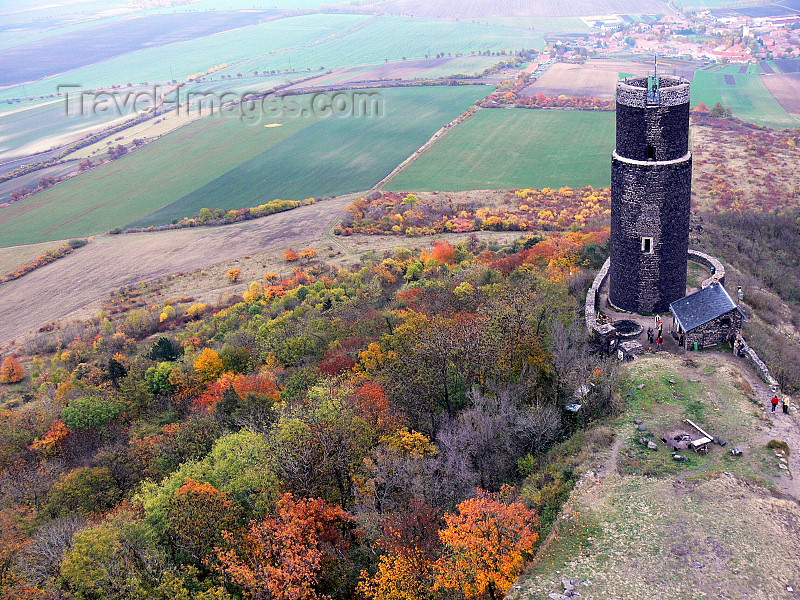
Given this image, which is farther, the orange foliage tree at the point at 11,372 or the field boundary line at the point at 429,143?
the field boundary line at the point at 429,143

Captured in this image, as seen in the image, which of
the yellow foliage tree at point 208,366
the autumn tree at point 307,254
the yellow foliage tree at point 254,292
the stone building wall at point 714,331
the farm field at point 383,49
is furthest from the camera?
the farm field at point 383,49

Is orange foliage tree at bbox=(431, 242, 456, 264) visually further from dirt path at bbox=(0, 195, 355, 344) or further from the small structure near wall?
the small structure near wall

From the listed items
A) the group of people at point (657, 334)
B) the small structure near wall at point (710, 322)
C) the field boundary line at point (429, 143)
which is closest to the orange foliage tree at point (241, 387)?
the group of people at point (657, 334)

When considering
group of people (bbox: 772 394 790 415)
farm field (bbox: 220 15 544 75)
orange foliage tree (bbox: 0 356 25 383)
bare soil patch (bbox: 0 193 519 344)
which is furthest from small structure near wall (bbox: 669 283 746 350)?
farm field (bbox: 220 15 544 75)

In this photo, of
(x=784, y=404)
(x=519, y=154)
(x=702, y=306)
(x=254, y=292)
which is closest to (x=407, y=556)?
(x=784, y=404)

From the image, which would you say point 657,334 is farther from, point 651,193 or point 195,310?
point 195,310

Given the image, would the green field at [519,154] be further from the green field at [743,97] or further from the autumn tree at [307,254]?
the autumn tree at [307,254]
